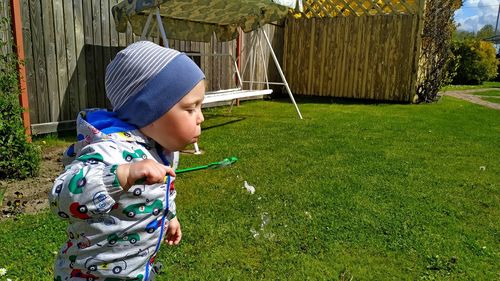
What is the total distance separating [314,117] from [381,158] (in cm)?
272

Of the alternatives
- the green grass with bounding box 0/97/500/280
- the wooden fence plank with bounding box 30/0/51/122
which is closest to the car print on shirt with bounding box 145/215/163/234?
the green grass with bounding box 0/97/500/280

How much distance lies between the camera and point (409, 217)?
2.69m

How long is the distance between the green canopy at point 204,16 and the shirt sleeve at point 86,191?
161 inches

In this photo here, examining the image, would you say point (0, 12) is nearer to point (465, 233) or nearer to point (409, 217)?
point (409, 217)

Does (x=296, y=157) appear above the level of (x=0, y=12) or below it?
below

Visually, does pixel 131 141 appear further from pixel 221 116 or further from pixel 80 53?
pixel 221 116

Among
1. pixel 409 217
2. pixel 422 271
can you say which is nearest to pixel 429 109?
pixel 409 217

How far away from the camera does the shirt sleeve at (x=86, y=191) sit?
3.08 ft

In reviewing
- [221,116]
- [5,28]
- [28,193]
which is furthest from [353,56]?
[28,193]

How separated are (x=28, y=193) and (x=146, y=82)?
2.34m

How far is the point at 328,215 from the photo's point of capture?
8.76 feet

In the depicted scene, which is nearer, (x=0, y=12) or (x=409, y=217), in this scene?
(x=409, y=217)

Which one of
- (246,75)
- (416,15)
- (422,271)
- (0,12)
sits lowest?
(422,271)

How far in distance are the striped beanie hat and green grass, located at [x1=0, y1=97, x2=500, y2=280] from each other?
1.11 meters
